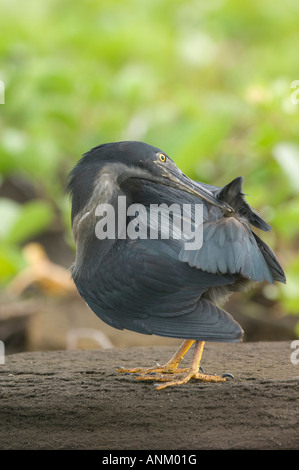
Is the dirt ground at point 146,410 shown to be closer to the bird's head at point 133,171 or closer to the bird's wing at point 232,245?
the bird's wing at point 232,245

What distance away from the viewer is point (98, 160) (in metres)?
3.26

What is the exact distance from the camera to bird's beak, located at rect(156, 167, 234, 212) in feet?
10.3

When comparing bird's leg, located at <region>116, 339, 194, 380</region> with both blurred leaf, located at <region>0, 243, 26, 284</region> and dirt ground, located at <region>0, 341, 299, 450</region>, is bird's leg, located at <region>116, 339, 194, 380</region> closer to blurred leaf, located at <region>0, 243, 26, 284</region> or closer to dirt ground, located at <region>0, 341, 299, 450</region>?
dirt ground, located at <region>0, 341, 299, 450</region>

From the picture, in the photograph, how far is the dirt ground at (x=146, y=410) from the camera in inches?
109

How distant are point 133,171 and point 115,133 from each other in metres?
3.65

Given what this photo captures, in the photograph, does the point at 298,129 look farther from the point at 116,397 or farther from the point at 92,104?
the point at 116,397

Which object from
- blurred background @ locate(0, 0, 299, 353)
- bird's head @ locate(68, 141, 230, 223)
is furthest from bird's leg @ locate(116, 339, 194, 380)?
blurred background @ locate(0, 0, 299, 353)

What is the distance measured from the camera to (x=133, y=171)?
3.14 meters

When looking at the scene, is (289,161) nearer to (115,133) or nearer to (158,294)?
(115,133)

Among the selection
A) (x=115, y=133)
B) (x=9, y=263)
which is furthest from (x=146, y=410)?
(x=115, y=133)
